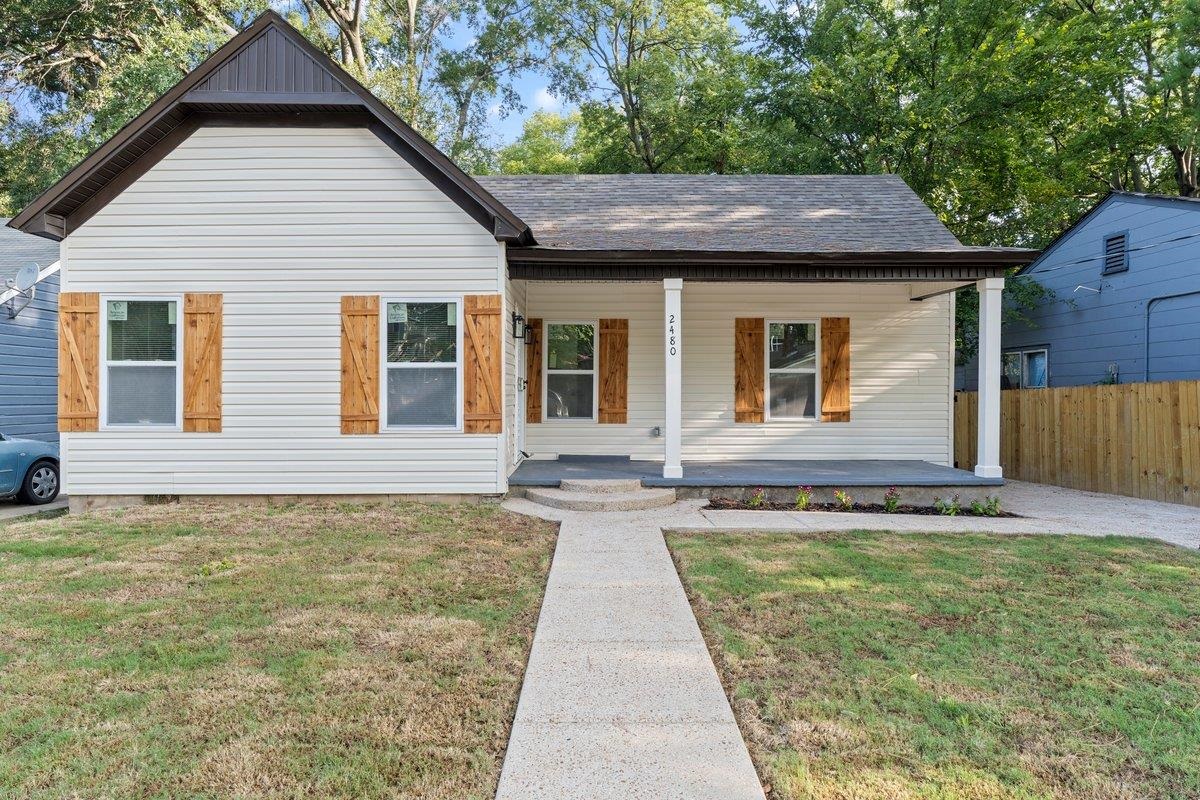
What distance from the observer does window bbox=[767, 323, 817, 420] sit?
9.69 m

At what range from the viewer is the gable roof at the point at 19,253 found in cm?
1043

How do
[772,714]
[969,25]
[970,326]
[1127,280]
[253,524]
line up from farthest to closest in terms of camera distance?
[969,25] → [970,326] → [1127,280] → [253,524] → [772,714]

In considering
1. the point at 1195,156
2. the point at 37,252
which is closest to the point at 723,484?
the point at 37,252

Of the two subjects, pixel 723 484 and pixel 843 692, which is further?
pixel 723 484

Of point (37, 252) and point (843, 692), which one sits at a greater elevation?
point (37, 252)

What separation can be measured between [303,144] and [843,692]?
7.56 metres

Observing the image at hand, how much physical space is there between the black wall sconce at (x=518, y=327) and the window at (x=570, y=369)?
71cm

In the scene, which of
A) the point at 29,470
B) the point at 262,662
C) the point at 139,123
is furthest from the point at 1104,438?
the point at 29,470

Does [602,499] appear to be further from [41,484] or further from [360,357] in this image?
[41,484]

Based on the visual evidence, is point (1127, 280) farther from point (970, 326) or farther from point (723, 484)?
point (723, 484)

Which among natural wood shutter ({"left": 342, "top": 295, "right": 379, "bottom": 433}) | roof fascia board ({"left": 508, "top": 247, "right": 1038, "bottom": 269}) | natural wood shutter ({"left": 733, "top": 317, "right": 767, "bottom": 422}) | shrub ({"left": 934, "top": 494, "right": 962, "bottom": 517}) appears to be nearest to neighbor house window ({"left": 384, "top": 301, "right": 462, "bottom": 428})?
natural wood shutter ({"left": 342, "top": 295, "right": 379, "bottom": 433})

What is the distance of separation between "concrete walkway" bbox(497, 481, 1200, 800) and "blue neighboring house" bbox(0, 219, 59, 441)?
9758 mm

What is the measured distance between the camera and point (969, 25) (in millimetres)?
14742

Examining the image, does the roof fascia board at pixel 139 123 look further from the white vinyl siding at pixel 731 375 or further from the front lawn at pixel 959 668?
the front lawn at pixel 959 668
